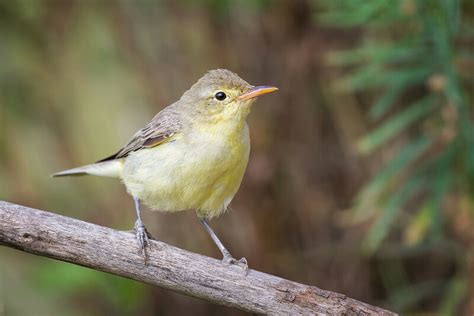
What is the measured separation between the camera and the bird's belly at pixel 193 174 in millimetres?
4445

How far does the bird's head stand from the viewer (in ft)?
15.0

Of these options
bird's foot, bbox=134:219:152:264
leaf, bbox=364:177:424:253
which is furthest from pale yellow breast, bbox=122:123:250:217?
leaf, bbox=364:177:424:253

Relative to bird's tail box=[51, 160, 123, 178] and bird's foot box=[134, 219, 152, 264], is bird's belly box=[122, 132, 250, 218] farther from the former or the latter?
bird's tail box=[51, 160, 123, 178]

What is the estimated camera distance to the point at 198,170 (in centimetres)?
443

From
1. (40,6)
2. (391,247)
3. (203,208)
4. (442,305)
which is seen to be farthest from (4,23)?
(442,305)

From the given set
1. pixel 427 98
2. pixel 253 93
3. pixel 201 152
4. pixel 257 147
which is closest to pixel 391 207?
pixel 427 98

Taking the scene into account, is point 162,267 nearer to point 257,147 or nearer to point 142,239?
point 142,239

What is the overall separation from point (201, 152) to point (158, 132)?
0.52 m

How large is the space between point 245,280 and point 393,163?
2134mm

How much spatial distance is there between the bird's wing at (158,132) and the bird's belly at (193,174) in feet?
0.22

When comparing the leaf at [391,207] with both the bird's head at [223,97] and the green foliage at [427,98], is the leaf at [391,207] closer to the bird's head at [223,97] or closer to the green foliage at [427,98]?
the green foliage at [427,98]

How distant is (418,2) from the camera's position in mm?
5258

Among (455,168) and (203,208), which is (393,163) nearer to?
(455,168)

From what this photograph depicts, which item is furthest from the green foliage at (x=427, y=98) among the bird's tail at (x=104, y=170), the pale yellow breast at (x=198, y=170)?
the bird's tail at (x=104, y=170)
